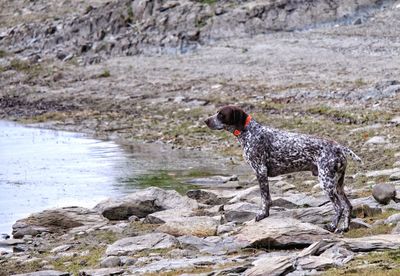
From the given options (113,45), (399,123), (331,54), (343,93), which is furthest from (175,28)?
(399,123)

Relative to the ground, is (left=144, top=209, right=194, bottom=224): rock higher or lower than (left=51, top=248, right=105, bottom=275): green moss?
higher

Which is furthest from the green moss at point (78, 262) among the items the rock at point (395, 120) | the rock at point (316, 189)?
the rock at point (395, 120)

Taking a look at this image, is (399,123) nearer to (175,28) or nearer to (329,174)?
(329,174)

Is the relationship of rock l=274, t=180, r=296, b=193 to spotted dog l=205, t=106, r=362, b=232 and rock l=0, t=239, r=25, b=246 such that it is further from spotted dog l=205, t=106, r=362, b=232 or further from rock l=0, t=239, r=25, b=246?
rock l=0, t=239, r=25, b=246

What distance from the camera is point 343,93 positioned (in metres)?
28.9

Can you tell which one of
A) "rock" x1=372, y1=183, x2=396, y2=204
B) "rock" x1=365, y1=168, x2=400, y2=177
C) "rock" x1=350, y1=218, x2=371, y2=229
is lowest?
"rock" x1=350, y1=218, x2=371, y2=229

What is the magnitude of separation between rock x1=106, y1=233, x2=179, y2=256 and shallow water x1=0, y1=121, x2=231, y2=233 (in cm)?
413

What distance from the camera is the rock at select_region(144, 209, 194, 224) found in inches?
572

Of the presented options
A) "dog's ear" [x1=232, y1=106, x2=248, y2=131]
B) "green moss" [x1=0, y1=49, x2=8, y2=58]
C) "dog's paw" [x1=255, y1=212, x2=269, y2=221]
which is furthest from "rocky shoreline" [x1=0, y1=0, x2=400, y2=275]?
"dog's ear" [x1=232, y1=106, x2=248, y2=131]

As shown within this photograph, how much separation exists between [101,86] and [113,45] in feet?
23.2

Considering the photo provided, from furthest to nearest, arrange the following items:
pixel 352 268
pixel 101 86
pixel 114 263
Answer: pixel 101 86 < pixel 114 263 < pixel 352 268

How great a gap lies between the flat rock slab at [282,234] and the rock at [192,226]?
1117mm

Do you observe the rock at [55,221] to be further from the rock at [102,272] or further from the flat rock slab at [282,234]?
the flat rock slab at [282,234]

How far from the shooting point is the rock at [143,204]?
1568 centimetres
